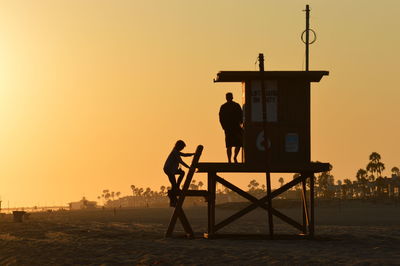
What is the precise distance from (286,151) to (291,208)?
76892 millimetres

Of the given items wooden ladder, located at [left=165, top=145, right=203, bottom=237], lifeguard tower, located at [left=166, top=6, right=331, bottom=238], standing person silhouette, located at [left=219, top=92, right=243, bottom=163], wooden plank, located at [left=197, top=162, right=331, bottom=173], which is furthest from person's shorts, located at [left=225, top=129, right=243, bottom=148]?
wooden ladder, located at [left=165, top=145, right=203, bottom=237]

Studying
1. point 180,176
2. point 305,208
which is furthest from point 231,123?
point 305,208

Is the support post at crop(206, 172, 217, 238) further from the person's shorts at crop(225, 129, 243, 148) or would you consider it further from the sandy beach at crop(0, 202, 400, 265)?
the person's shorts at crop(225, 129, 243, 148)

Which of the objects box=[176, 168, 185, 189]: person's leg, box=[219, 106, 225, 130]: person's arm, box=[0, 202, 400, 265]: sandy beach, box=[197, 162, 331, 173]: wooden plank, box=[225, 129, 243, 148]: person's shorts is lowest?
box=[0, 202, 400, 265]: sandy beach

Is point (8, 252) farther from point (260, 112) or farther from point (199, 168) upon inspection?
point (260, 112)

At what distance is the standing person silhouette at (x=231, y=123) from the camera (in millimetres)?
20297

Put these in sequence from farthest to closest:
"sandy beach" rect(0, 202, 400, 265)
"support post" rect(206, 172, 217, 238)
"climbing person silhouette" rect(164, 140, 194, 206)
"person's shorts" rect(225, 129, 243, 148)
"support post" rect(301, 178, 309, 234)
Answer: "support post" rect(301, 178, 309, 234) < "support post" rect(206, 172, 217, 238) < "person's shorts" rect(225, 129, 243, 148) < "climbing person silhouette" rect(164, 140, 194, 206) < "sandy beach" rect(0, 202, 400, 265)

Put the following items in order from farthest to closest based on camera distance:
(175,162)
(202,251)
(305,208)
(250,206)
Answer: (305,208) < (250,206) < (175,162) < (202,251)

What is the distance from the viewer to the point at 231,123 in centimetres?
2044

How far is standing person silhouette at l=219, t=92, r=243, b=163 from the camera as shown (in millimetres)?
20297

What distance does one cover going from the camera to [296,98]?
20422mm

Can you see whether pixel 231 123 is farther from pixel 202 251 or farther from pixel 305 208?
pixel 202 251

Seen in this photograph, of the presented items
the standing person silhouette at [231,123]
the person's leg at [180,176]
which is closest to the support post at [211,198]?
the standing person silhouette at [231,123]

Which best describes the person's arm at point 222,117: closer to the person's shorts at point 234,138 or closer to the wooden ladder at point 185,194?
the person's shorts at point 234,138
